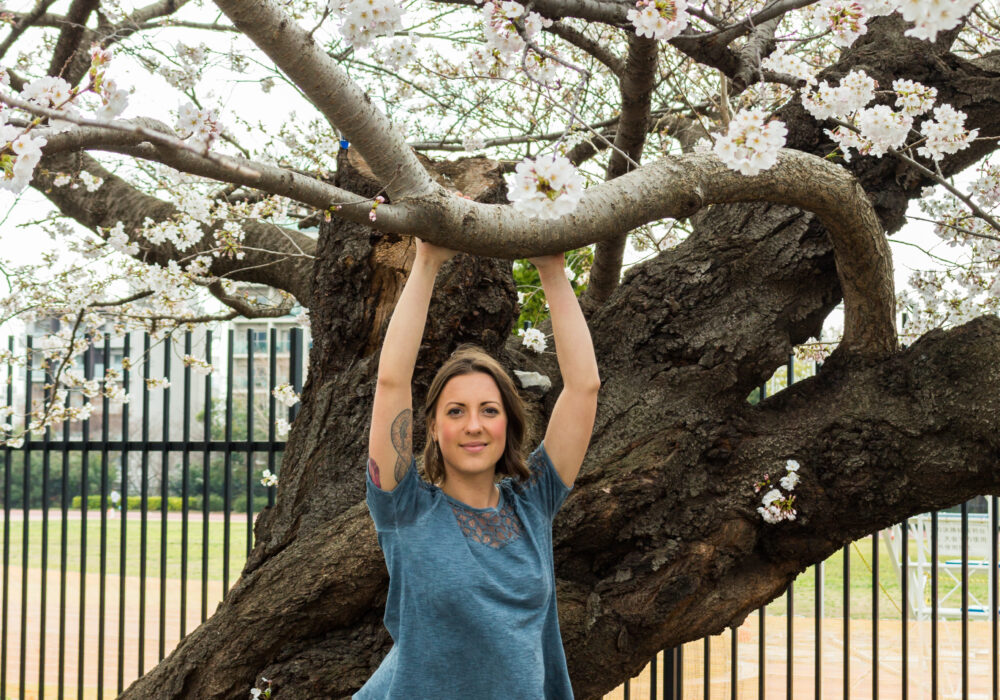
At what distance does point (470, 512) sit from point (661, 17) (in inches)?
48.1

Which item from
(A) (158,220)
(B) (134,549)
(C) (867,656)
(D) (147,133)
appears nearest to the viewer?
(D) (147,133)

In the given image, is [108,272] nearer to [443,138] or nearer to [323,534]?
[443,138]

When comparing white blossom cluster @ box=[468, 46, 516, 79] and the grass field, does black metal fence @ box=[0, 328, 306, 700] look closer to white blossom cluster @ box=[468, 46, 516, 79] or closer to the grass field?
the grass field

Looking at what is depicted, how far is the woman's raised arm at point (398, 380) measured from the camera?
5.51ft

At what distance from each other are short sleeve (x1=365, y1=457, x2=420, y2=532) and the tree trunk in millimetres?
667

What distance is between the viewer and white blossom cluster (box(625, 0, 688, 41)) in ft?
6.48

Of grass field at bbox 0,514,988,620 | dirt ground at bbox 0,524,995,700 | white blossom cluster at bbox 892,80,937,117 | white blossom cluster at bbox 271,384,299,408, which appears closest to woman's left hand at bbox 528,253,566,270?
white blossom cluster at bbox 892,80,937,117

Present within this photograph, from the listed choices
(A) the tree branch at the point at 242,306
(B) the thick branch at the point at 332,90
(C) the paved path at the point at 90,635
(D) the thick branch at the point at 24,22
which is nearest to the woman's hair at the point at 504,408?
(B) the thick branch at the point at 332,90

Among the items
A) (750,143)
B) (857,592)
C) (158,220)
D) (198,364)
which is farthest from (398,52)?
(857,592)

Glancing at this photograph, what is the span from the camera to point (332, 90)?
1.48 metres

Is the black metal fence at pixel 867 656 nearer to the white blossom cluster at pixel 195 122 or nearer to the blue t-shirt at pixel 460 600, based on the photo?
the blue t-shirt at pixel 460 600

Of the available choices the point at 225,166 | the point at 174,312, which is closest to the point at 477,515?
the point at 225,166

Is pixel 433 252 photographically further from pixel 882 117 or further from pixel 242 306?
pixel 242 306

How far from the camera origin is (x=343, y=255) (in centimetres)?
271
